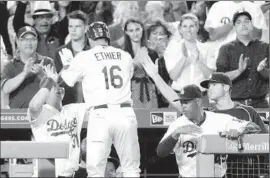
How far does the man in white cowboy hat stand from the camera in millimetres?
10431

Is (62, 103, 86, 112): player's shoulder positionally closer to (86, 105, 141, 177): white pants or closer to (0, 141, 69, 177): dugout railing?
(86, 105, 141, 177): white pants

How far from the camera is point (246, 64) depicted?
9.60m

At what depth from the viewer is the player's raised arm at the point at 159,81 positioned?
29.7ft

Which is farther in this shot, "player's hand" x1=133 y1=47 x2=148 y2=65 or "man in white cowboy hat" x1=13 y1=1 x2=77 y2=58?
"man in white cowboy hat" x1=13 y1=1 x2=77 y2=58

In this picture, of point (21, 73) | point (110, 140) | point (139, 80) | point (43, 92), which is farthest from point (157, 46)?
point (110, 140)

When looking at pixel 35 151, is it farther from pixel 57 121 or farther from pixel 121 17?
pixel 121 17

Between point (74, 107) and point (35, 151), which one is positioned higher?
point (35, 151)

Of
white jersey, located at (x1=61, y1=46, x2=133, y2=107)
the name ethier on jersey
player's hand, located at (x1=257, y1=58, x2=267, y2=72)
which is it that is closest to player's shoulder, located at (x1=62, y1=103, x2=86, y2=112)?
white jersey, located at (x1=61, y1=46, x2=133, y2=107)

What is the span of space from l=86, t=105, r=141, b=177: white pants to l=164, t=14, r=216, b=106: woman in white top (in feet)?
5.37

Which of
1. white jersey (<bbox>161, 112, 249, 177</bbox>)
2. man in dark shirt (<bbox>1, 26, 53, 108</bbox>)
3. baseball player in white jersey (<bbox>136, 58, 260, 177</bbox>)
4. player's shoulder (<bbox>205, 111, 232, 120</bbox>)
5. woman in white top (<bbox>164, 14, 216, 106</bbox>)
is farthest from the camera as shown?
woman in white top (<bbox>164, 14, 216, 106</bbox>)

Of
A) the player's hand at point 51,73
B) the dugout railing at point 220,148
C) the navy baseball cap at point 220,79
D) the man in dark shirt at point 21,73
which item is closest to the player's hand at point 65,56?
the man in dark shirt at point 21,73

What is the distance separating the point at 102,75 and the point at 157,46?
1963mm

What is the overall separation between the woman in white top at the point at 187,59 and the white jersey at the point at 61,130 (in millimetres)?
1592

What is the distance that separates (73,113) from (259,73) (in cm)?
250
